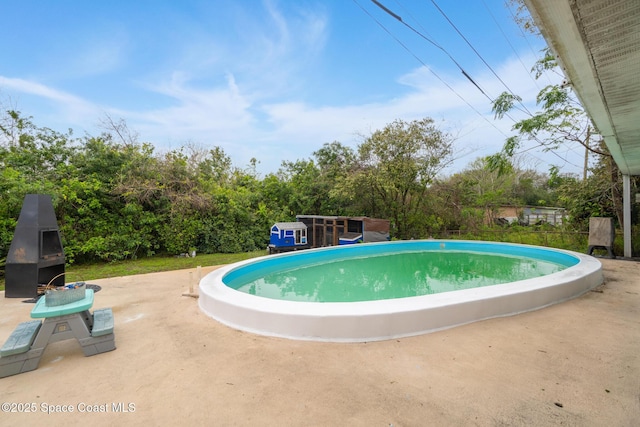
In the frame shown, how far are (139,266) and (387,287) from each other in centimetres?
586

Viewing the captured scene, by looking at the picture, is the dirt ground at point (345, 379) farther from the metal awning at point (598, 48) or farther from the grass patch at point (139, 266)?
the grass patch at point (139, 266)

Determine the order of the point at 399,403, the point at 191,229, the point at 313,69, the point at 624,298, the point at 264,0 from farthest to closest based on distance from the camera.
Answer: the point at 313,69
the point at 191,229
the point at 264,0
the point at 624,298
the point at 399,403

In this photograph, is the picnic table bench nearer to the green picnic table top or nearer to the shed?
the green picnic table top

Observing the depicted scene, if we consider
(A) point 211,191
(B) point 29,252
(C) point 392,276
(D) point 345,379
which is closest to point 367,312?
(D) point 345,379

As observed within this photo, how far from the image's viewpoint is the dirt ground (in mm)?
1876

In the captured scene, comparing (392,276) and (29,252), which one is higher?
(29,252)

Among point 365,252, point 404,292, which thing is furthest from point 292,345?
point 365,252

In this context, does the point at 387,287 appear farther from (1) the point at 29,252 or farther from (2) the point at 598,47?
(1) the point at 29,252

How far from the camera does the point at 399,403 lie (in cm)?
199

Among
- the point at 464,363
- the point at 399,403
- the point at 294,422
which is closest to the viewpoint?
the point at 294,422

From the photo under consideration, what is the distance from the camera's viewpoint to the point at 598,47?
2.12 m

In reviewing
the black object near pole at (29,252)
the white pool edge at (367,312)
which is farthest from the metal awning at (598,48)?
the black object near pole at (29,252)

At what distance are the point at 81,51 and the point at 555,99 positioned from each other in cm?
1253

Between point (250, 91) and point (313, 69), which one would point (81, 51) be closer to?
point (250, 91)
